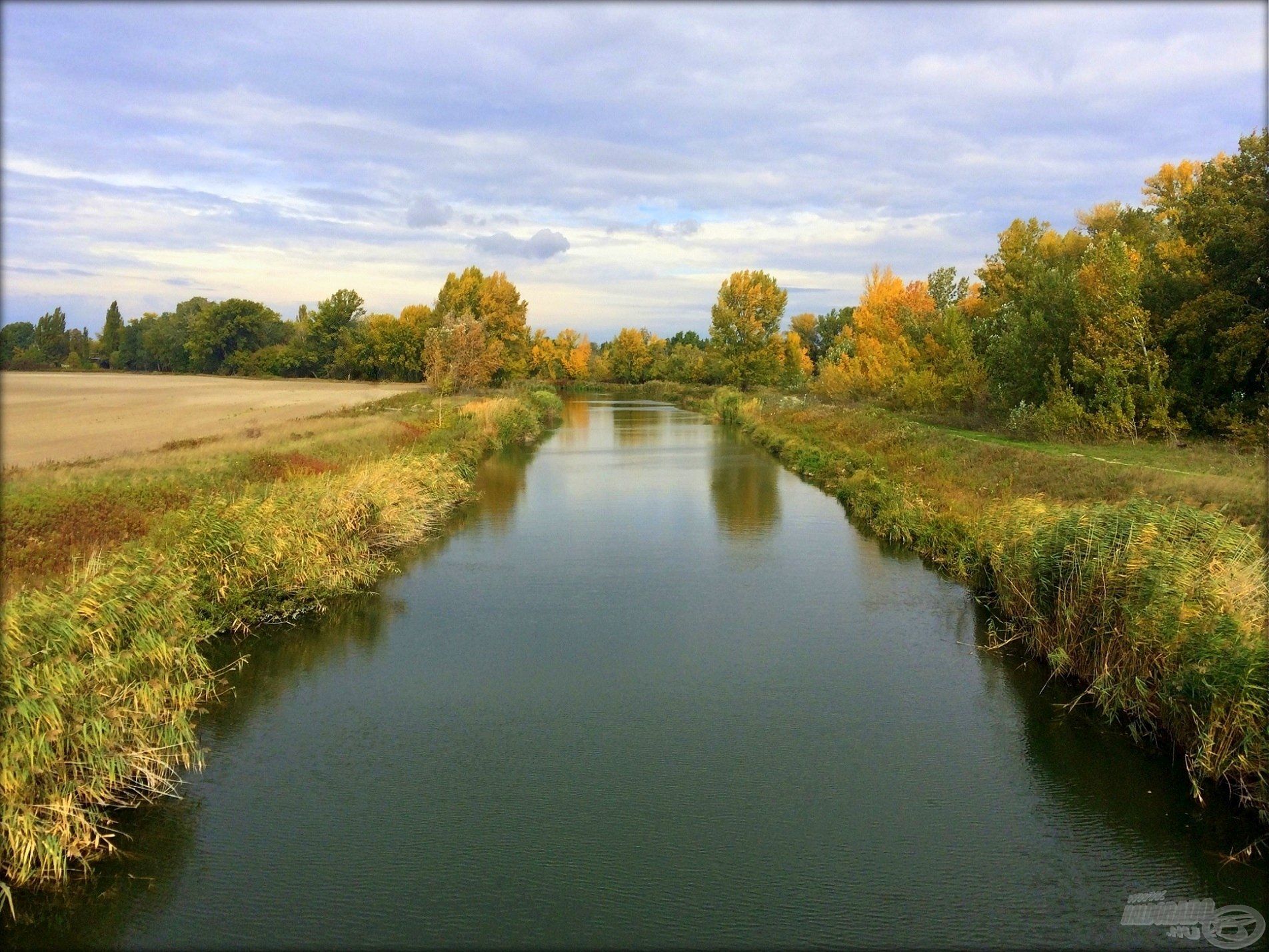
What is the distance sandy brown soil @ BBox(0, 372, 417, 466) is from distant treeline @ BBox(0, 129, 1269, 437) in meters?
1.88

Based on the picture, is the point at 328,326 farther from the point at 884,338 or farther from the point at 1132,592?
the point at 1132,592

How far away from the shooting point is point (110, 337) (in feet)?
220

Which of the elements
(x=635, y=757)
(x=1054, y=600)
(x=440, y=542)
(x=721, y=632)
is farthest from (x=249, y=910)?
(x=440, y=542)

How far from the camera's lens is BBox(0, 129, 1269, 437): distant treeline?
1902 centimetres

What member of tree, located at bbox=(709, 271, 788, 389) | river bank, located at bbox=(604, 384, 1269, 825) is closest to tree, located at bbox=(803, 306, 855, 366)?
tree, located at bbox=(709, 271, 788, 389)

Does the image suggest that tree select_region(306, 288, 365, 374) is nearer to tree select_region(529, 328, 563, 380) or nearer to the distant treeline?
the distant treeline

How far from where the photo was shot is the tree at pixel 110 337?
6193 centimetres

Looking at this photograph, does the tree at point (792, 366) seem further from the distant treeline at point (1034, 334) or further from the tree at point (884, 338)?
the tree at point (884, 338)

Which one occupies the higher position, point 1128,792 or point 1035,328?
point 1035,328

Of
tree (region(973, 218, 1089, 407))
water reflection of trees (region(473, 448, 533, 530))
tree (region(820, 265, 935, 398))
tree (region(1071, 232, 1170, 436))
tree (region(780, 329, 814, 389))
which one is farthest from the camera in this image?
tree (region(780, 329, 814, 389))

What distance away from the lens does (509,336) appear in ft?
179

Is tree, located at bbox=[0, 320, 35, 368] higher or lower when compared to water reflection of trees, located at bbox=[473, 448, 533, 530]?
higher
